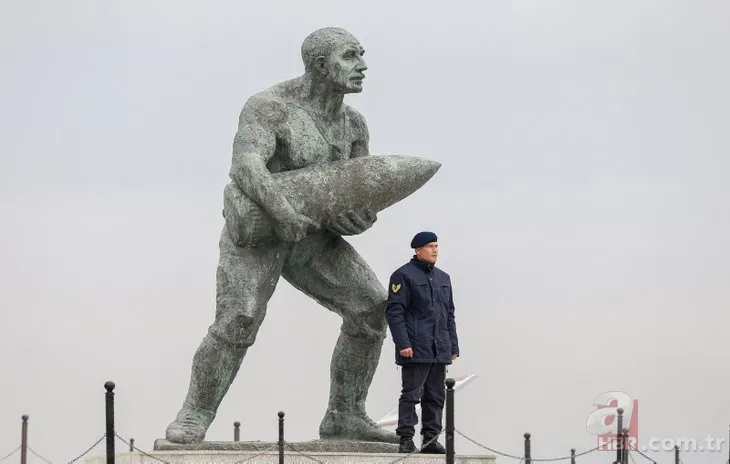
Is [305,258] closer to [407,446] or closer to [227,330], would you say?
[227,330]

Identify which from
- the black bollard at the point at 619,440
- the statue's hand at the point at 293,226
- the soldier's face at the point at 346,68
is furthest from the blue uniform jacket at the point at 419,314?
the black bollard at the point at 619,440

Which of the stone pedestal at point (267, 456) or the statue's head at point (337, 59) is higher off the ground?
the statue's head at point (337, 59)

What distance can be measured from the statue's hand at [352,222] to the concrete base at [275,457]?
1895 mm

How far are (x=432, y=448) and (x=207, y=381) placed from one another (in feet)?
Answer: 6.50

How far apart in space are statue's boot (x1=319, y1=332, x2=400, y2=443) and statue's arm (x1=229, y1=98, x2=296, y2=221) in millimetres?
1500

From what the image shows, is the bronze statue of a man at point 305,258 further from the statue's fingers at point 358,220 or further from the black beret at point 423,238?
the black beret at point 423,238

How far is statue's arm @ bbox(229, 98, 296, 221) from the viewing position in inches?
710

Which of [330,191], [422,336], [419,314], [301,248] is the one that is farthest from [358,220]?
[422,336]

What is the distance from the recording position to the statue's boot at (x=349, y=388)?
62.0ft

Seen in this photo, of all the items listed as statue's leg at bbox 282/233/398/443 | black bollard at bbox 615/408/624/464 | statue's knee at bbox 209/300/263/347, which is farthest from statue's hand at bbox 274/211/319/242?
black bollard at bbox 615/408/624/464

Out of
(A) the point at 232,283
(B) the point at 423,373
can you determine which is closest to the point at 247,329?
(A) the point at 232,283

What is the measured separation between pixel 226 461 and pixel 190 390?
103 centimetres

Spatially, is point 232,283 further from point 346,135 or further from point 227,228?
point 346,135

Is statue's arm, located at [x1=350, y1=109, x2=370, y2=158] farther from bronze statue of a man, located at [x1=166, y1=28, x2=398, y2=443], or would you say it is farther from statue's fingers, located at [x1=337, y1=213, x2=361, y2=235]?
statue's fingers, located at [x1=337, y1=213, x2=361, y2=235]
